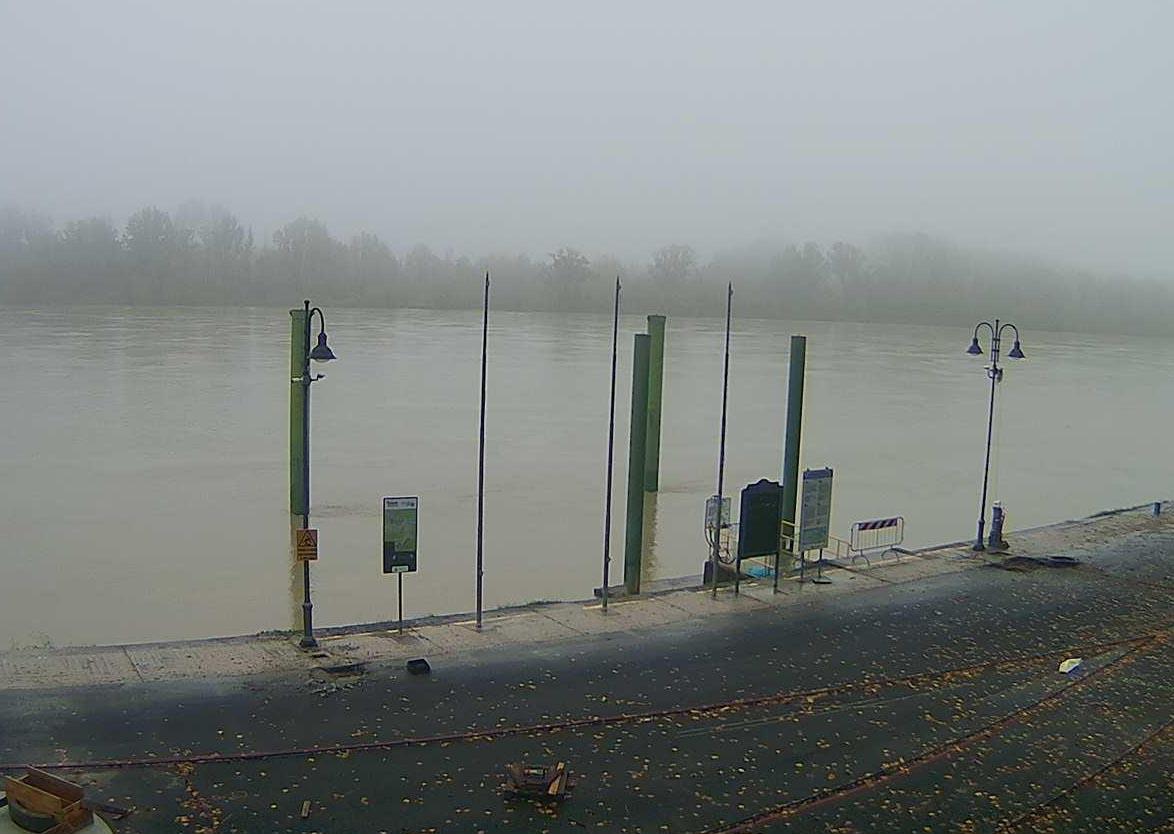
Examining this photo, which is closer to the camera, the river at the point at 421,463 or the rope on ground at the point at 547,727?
the rope on ground at the point at 547,727

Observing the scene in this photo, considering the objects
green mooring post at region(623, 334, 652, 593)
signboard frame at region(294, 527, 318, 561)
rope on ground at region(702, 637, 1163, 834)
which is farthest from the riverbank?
rope on ground at region(702, 637, 1163, 834)

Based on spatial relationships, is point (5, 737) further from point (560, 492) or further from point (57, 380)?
point (57, 380)

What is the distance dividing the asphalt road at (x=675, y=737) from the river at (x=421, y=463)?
19.8 feet

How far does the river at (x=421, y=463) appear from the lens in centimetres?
1995

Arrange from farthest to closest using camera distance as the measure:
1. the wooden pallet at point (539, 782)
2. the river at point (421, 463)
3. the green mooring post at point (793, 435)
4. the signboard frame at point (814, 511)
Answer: the green mooring post at point (793, 435)
the river at point (421, 463)
the signboard frame at point (814, 511)
the wooden pallet at point (539, 782)

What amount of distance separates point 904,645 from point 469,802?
280 inches

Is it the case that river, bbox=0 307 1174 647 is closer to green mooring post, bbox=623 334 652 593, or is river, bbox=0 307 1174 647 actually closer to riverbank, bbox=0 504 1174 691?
green mooring post, bbox=623 334 652 593

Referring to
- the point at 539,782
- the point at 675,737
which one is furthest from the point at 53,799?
the point at 675,737

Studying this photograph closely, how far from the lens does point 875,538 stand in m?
24.5

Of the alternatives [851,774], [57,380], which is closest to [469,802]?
[851,774]

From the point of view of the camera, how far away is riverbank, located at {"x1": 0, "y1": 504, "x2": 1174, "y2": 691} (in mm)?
12086

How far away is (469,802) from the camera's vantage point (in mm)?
9289

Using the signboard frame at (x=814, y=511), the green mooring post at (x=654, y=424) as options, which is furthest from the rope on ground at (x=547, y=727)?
the green mooring post at (x=654, y=424)

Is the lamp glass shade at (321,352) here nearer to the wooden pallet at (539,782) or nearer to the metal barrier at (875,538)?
the wooden pallet at (539,782)
